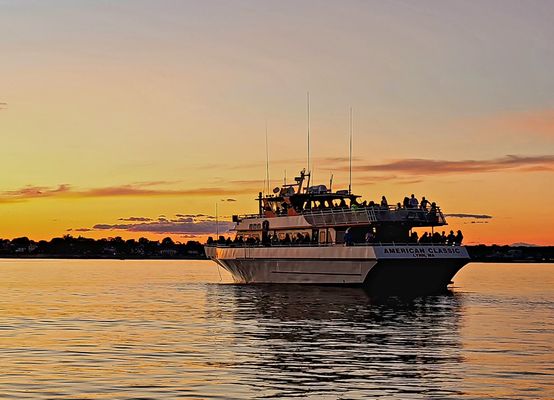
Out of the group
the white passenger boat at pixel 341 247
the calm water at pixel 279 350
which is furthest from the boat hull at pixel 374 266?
the calm water at pixel 279 350

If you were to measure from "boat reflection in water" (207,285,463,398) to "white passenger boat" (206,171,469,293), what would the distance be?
10.5ft

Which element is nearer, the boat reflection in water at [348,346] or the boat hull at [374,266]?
the boat reflection in water at [348,346]

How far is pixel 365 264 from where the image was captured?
58.0m

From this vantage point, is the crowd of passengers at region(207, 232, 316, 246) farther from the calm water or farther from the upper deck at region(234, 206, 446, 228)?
the calm water

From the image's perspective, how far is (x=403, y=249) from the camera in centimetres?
5747

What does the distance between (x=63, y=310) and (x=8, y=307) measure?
431cm

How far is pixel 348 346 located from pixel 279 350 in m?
2.65

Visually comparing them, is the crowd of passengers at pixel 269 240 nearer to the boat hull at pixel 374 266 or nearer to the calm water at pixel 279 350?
the boat hull at pixel 374 266

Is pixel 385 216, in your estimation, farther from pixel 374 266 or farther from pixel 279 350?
pixel 279 350

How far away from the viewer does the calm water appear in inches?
910

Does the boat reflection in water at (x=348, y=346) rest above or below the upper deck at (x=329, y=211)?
below

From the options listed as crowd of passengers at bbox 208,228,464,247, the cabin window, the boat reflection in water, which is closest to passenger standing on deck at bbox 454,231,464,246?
crowd of passengers at bbox 208,228,464,247

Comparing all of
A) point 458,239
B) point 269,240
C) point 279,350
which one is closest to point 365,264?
point 458,239

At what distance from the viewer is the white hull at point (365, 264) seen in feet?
188
